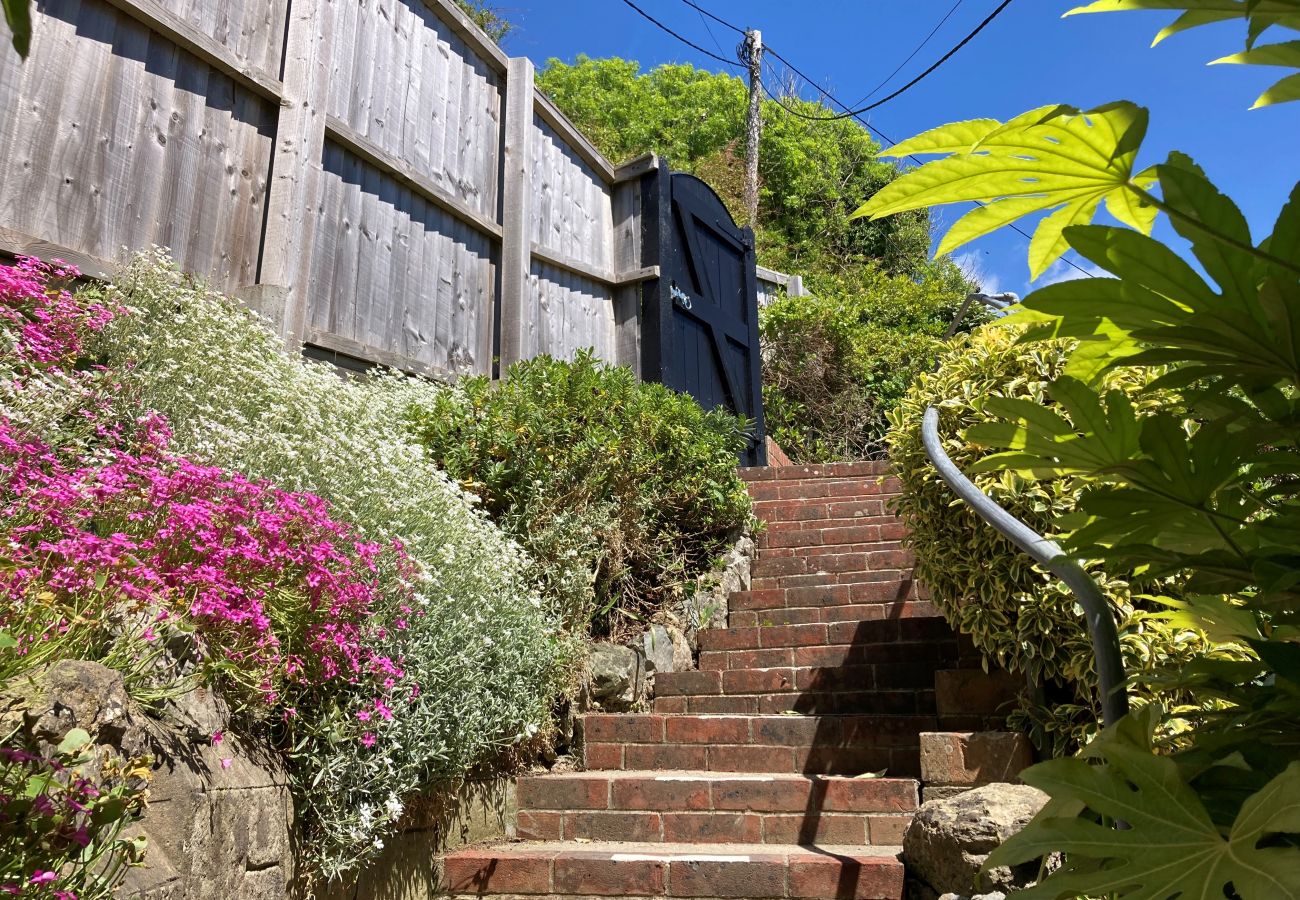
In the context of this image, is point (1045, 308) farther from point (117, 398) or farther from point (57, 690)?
point (117, 398)

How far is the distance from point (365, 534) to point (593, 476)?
1.92 metres

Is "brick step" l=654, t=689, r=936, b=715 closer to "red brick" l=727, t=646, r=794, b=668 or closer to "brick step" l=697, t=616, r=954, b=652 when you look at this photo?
"red brick" l=727, t=646, r=794, b=668

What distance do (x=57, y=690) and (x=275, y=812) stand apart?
872mm

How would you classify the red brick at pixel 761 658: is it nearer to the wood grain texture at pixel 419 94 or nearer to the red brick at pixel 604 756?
the red brick at pixel 604 756

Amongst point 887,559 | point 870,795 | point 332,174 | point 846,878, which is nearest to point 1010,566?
point 870,795

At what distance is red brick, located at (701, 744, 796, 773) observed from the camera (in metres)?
4.18

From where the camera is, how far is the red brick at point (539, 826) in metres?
3.93

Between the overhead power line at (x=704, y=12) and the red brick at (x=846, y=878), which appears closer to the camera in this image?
the red brick at (x=846, y=878)

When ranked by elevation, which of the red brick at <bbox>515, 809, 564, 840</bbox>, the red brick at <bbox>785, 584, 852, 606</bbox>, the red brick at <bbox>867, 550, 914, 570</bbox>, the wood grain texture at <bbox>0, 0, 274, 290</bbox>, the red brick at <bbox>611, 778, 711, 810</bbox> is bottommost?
the red brick at <bbox>515, 809, 564, 840</bbox>

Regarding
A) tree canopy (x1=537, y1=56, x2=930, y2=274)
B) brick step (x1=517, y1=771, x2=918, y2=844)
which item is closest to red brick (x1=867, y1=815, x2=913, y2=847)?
brick step (x1=517, y1=771, x2=918, y2=844)

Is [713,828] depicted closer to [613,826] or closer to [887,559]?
[613,826]

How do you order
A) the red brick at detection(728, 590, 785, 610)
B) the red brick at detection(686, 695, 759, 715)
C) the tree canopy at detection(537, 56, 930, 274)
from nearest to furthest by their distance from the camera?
the red brick at detection(686, 695, 759, 715) < the red brick at detection(728, 590, 785, 610) < the tree canopy at detection(537, 56, 930, 274)

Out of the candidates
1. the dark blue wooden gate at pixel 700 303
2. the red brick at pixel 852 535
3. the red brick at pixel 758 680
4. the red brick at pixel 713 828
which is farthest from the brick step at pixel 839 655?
the dark blue wooden gate at pixel 700 303

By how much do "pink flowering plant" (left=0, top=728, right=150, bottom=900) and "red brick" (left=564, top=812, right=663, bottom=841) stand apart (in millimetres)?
2345
